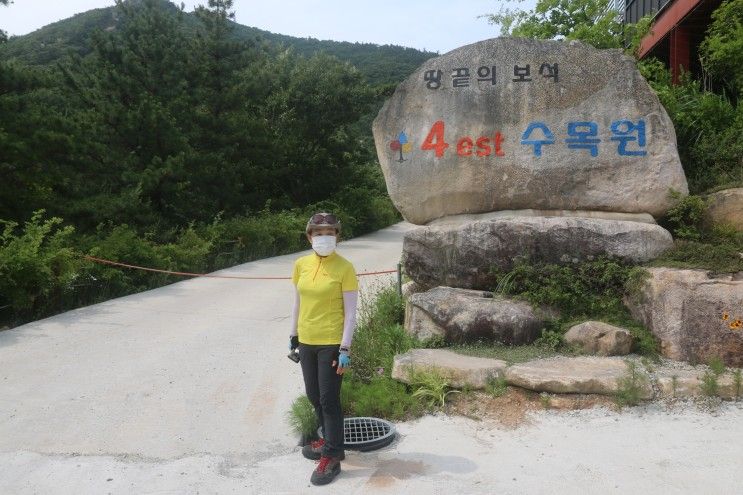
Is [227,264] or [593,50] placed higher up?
[593,50]

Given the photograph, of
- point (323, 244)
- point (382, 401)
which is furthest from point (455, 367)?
point (323, 244)

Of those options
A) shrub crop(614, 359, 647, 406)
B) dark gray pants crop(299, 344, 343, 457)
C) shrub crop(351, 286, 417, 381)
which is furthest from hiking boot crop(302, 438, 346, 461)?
shrub crop(614, 359, 647, 406)

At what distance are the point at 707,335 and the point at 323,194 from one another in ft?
57.3

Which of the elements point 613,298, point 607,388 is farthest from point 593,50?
point 607,388

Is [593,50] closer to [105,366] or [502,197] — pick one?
[502,197]

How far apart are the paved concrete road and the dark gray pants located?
0.78 feet

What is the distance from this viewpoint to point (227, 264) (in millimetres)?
13453

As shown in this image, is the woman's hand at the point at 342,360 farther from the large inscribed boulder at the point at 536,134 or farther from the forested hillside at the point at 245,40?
the forested hillside at the point at 245,40

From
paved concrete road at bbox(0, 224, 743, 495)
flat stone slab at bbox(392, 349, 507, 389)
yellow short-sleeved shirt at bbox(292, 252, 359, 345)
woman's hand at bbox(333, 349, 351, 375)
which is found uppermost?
yellow short-sleeved shirt at bbox(292, 252, 359, 345)

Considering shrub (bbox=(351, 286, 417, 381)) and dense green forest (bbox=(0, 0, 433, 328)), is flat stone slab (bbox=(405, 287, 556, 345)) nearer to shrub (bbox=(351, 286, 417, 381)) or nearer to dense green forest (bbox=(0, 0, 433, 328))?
shrub (bbox=(351, 286, 417, 381))

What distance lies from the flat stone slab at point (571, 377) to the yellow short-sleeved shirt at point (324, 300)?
1.82m

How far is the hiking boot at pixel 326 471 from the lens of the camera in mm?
3717

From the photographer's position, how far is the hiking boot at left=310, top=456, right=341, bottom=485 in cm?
372

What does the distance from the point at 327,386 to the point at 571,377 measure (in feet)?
6.94
